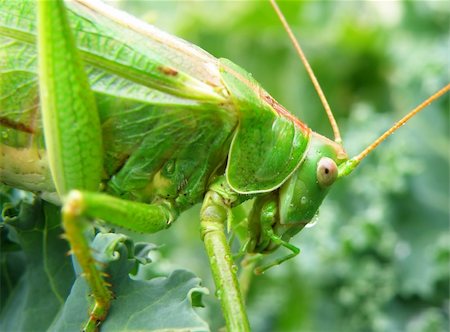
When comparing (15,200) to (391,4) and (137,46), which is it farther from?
(391,4)

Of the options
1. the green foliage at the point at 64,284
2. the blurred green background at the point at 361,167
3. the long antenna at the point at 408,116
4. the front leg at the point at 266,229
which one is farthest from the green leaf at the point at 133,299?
the blurred green background at the point at 361,167

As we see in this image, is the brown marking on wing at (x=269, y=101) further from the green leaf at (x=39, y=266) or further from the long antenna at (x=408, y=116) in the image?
the green leaf at (x=39, y=266)

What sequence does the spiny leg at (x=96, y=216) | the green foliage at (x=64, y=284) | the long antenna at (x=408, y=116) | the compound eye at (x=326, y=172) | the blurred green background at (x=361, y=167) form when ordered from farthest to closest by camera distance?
the blurred green background at (x=361, y=167)
the compound eye at (x=326, y=172)
the long antenna at (x=408, y=116)
the green foliage at (x=64, y=284)
the spiny leg at (x=96, y=216)

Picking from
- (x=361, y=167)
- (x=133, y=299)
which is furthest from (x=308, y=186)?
(x=361, y=167)

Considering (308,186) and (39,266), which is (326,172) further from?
(39,266)

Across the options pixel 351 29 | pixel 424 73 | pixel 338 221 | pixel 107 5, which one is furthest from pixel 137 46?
pixel 351 29
